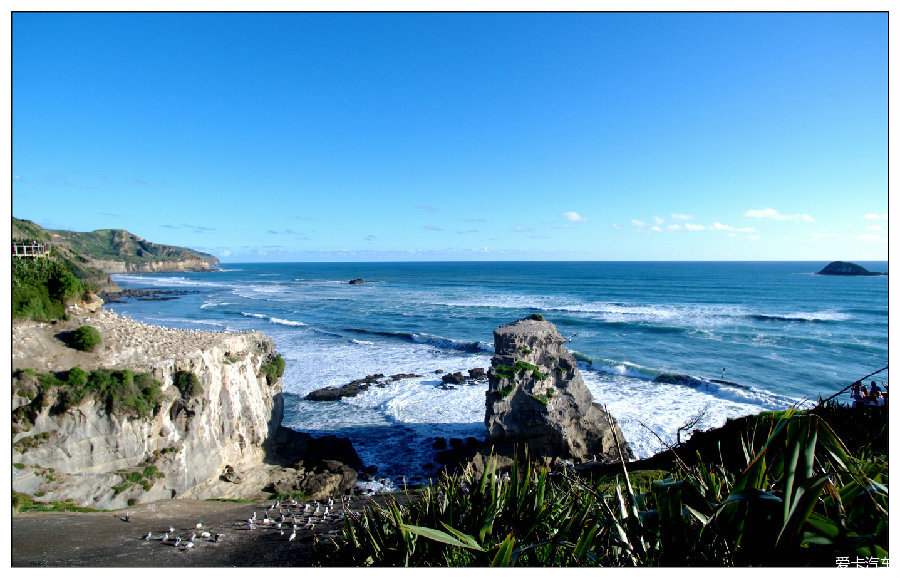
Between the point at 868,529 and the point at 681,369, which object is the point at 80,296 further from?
the point at 681,369

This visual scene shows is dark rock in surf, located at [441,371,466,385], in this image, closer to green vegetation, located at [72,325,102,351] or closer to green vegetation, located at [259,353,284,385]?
green vegetation, located at [259,353,284,385]

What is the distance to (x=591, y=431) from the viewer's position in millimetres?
15461

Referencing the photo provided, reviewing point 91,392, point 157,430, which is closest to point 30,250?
point 91,392

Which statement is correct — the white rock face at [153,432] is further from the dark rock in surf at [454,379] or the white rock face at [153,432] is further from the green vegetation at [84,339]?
the dark rock in surf at [454,379]

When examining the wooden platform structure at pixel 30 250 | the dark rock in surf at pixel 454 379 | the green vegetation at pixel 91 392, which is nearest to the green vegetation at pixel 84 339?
the green vegetation at pixel 91 392

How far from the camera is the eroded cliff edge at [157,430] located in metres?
9.48

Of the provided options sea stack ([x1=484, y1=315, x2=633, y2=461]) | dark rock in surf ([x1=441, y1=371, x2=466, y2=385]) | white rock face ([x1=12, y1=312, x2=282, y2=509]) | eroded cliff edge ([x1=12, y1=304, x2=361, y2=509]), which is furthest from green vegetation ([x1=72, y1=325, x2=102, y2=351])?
dark rock in surf ([x1=441, y1=371, x2=466, y2=385])

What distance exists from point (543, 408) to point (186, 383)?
1119cm

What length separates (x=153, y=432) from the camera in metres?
11.0

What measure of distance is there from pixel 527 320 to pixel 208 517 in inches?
514

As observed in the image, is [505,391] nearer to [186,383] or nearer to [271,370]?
[271,370]

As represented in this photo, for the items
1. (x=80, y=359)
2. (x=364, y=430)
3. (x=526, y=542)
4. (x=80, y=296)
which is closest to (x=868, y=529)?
(x=526, y=542)

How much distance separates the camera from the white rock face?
31.1 ft

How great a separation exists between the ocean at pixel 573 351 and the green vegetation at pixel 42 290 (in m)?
10.1
